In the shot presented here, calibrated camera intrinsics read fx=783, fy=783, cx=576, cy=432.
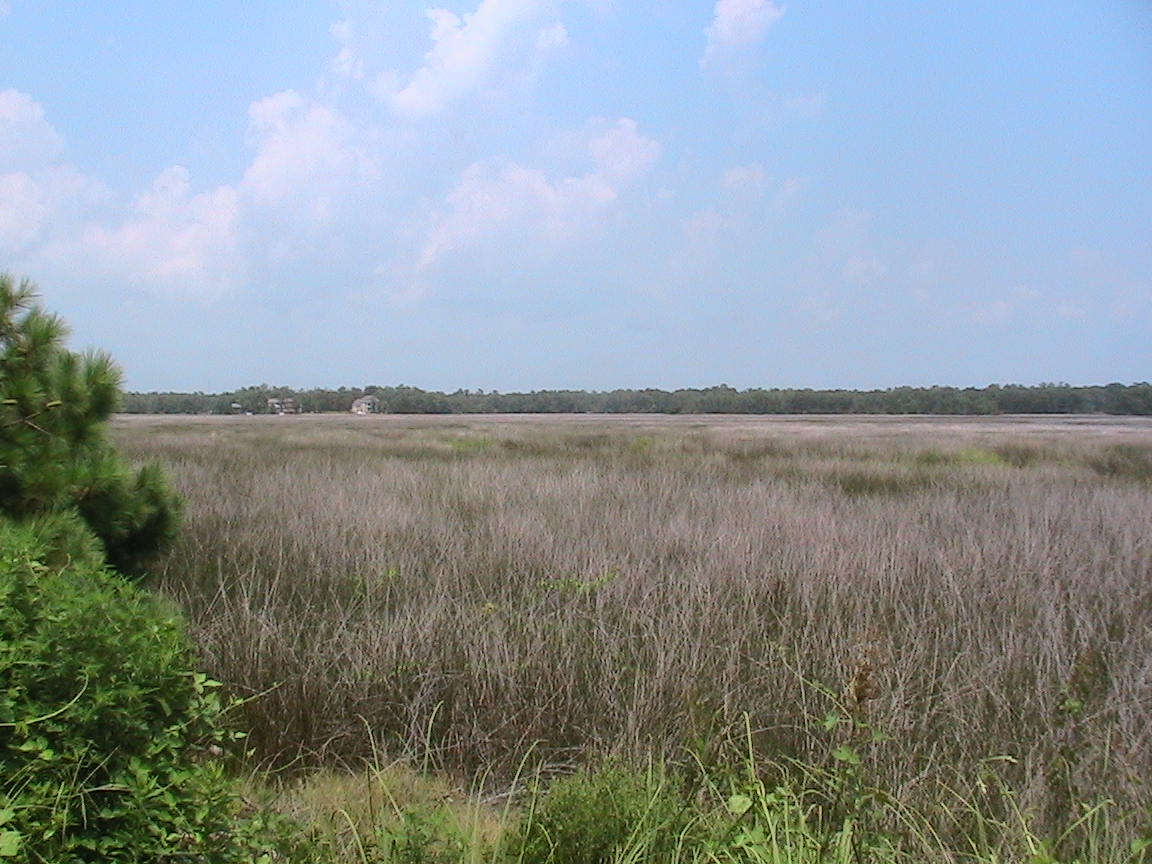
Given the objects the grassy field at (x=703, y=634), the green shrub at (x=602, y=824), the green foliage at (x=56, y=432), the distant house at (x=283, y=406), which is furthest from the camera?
the distant house at (x=283, y=406)

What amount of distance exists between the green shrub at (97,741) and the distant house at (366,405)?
64584 mm

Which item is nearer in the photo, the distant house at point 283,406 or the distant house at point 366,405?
the distant house at point 283,406

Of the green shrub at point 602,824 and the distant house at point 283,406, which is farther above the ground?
the distant house at point 283,406

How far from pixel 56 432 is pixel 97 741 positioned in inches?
106

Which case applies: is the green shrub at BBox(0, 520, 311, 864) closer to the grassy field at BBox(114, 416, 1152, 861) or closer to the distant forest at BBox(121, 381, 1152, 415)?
the grassy field at BBox(114, 416, 1152, 861)

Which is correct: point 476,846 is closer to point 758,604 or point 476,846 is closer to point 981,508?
point 758,604

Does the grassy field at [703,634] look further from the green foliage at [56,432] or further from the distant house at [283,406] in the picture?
the distant house at [283,406]

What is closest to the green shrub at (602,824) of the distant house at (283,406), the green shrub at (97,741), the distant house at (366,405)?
the green shrub at (97,741)

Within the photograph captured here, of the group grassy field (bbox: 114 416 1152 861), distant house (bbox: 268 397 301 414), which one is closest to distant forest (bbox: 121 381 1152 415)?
distant house (bbox: 268 397 301 414)

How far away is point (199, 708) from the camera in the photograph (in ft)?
6.86

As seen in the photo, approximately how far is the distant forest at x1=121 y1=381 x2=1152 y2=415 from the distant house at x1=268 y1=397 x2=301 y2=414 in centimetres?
8

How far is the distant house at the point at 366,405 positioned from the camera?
65.4 metres

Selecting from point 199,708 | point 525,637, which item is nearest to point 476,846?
point 199,708

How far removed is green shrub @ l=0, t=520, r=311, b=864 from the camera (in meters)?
1.71
